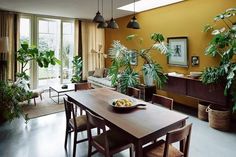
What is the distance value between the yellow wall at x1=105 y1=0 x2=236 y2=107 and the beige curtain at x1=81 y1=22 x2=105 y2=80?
2.30 meters

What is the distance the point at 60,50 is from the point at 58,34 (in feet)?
2.03

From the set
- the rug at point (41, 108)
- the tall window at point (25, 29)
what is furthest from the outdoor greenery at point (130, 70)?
the tall window at point (25, 29)

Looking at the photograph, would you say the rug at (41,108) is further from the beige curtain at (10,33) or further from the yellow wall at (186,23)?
the yellow wall at (186,23)

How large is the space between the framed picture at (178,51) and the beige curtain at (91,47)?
3349 mm

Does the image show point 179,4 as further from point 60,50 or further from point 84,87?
point 60,50

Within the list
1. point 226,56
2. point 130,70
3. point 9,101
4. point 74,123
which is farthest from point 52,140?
point 226,56

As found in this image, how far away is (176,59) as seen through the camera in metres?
5.01

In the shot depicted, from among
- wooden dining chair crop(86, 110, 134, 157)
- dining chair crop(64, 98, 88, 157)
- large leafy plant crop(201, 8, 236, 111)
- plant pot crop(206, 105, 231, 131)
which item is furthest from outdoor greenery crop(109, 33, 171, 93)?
wooden dining chair crop(86, 110, 134, 157)

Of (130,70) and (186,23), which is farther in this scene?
(130,70)

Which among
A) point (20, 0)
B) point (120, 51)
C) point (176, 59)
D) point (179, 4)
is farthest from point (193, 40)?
point (20, 0)

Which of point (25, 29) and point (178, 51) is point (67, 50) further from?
point (178, 51)

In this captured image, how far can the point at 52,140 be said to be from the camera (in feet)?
10.4

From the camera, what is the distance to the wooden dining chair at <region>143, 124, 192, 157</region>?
167 centimetres

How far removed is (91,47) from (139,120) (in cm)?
609
